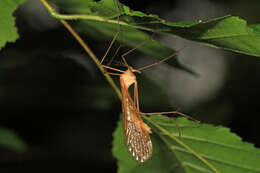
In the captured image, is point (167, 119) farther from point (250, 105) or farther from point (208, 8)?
point (208, 8)

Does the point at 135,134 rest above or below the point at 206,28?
below

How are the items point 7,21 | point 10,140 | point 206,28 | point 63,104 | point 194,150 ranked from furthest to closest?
point 63,104 < point 10,140 < point 194,150 < point 7,21 < point 206,28

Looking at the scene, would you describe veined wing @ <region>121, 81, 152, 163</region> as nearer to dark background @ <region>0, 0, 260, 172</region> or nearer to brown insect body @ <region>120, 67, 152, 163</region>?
brown insect body @ <region>120, 67, 152, 163</region>

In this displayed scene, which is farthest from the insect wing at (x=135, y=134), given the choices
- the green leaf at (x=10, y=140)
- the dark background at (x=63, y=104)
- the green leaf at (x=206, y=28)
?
the green leaf at (x=10, y=140)

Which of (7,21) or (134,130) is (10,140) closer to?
(134,130)

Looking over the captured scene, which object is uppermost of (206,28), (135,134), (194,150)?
(206,28)

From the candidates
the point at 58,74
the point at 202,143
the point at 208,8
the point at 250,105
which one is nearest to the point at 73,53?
the point at 58,74

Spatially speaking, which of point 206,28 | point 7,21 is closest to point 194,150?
point 206,28
